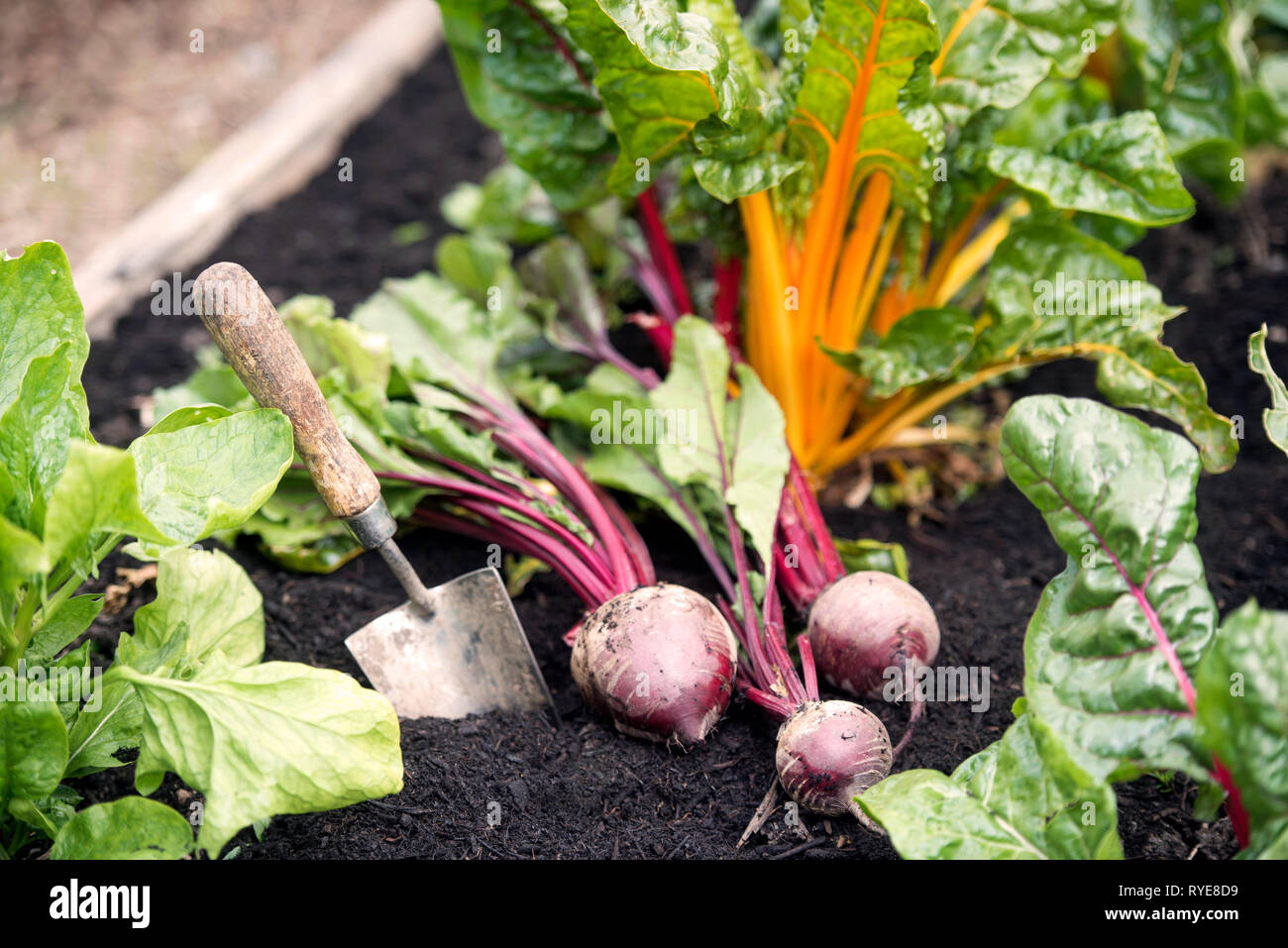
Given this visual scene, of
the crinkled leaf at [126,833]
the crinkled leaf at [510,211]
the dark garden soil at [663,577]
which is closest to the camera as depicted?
the crinkled leaf at [126,833]

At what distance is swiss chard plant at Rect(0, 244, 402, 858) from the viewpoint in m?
1.30

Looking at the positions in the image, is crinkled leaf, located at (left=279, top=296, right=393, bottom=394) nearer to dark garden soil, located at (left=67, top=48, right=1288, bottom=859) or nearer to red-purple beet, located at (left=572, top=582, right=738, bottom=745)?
dark garden soil, located at (left=67, top=48, right=1288, bottom=859)

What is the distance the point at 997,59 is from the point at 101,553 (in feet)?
6.50

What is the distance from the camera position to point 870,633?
5.84 feet

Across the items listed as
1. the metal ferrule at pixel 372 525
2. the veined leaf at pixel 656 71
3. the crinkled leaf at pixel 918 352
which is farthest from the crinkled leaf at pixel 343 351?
the crinkled leaf at pixel 918 352

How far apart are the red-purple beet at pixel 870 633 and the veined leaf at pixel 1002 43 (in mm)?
1026

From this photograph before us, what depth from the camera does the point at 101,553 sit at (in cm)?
143

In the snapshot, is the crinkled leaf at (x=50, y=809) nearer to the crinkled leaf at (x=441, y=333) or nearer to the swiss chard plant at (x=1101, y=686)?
the crinkled leaf at (x=441, y=333)

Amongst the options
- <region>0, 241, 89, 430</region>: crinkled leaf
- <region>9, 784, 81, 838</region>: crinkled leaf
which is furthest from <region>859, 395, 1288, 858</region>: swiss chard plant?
<region>0, 241, 89, 430</region>: crinkled leaf

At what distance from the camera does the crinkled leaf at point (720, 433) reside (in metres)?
1.94

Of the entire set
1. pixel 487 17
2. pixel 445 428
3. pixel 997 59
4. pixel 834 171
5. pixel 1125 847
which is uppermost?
pixel 487 17

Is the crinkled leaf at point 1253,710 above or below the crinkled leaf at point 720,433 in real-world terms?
below
